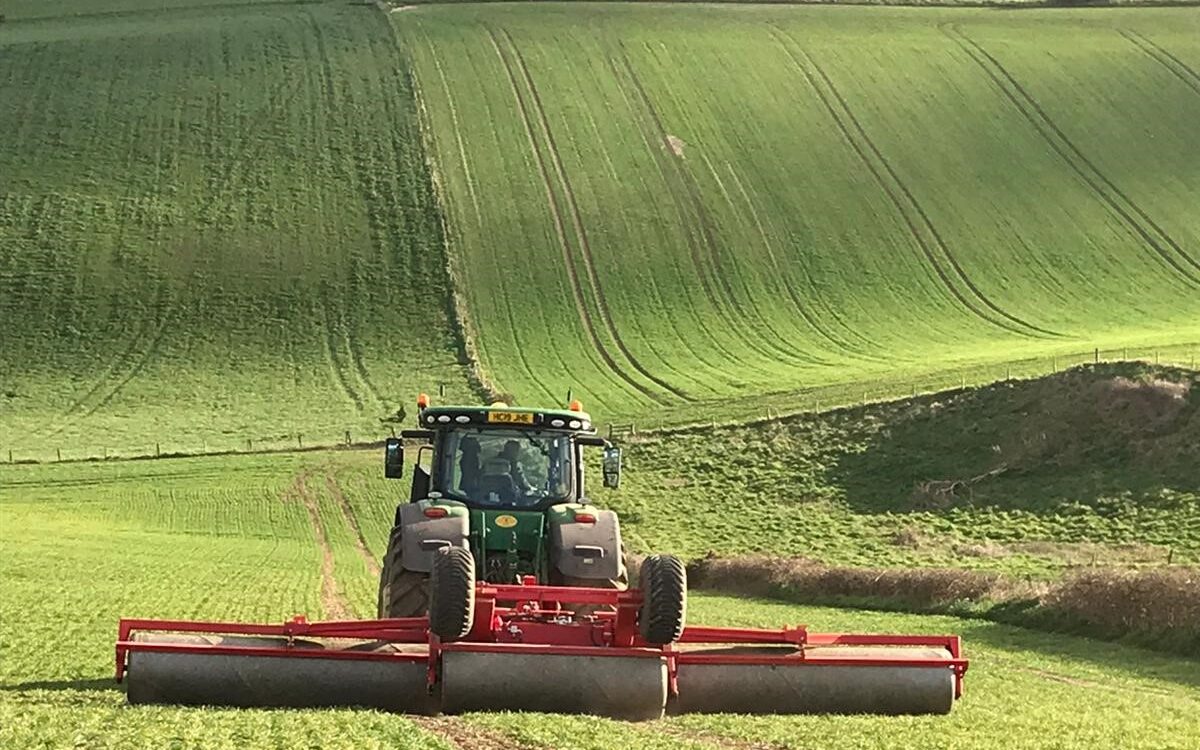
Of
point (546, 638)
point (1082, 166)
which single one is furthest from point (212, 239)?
point (546, 638)

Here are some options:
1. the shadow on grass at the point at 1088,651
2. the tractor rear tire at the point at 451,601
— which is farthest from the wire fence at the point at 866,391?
the tractor rear tire at the point at 451,601

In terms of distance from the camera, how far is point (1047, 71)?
85375 mm

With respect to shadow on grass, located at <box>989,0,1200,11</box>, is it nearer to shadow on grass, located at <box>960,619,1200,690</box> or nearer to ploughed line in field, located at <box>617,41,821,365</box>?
ploughed line in field, located at <box>617,41,821,365</box>

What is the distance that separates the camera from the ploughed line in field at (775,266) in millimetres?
60938

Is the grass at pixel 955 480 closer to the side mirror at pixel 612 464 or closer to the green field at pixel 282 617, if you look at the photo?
the green field at pixel 282 617

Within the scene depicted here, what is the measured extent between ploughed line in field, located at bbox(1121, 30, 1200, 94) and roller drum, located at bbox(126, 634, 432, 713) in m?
79.1

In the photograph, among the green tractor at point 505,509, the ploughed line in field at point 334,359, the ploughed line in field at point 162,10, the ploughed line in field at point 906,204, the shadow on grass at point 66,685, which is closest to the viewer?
the shadow on grass at point 66,685

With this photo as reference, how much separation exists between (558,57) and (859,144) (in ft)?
56.1

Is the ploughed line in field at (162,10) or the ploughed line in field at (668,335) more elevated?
the ploughed line in field at (162,10)

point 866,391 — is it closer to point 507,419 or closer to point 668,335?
point 668,335

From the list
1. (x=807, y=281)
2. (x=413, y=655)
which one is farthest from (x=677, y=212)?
(x=413, y=655)

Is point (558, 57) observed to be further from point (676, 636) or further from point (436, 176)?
point (676, 636)

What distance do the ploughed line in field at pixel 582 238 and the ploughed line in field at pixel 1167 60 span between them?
33.6m

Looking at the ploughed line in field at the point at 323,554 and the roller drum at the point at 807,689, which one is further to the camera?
the ploughed line in field at the point at 323,554
